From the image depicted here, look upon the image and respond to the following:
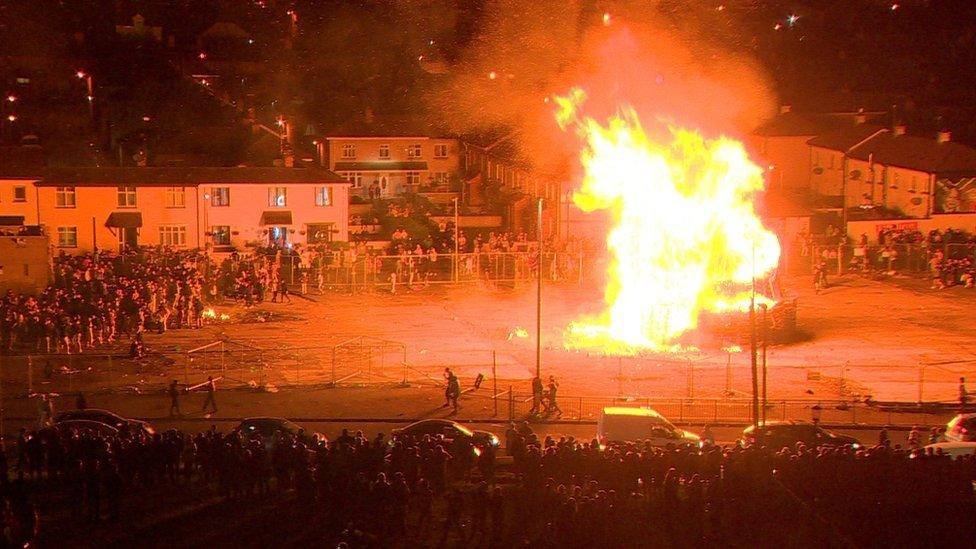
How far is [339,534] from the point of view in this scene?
16406 mm

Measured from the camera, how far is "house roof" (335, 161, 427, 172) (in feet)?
205

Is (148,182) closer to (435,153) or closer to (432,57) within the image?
(435,153)

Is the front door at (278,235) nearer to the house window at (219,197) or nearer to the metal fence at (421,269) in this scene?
the house window at (219,197)

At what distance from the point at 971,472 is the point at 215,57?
77.0m

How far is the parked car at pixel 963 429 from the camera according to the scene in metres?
22.3

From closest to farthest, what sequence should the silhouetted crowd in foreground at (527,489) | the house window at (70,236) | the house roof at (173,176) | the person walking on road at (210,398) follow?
the silhouetted crowd in foreground at (527,489), the person walking on road at (210,398), the house window at (70,236), the house roof at (173,176)

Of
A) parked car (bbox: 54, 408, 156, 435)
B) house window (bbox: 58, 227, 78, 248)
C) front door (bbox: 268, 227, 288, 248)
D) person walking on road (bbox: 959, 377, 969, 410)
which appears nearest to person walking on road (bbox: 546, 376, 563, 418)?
parked car (bbox: 54, 408, 156, 435)

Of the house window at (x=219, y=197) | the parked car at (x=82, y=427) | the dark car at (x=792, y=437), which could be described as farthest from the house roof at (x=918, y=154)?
the parked car at (x=82, y=427)

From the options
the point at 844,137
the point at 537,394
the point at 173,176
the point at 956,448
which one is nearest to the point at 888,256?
the point at 844,137

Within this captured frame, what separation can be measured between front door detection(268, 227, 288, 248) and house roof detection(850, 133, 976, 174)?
27.9m

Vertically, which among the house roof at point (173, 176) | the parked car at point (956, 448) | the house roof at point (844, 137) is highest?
the house roof at point (844, 137)

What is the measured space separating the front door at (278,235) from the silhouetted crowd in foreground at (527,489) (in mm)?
29669

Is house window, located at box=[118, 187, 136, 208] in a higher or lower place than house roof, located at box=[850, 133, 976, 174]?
lower

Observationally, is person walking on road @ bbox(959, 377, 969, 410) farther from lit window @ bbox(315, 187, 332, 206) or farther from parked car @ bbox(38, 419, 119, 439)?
lit window @ bbox(315, 187, 332, 206)
